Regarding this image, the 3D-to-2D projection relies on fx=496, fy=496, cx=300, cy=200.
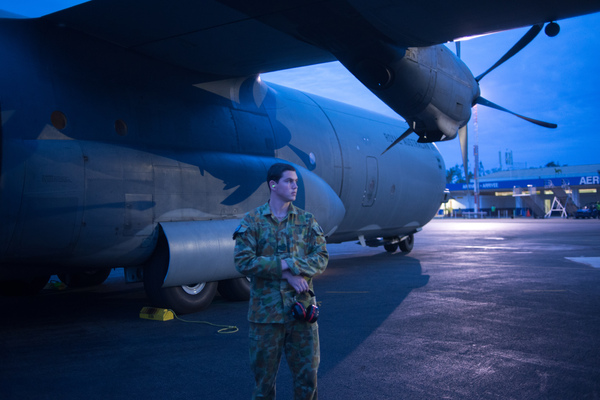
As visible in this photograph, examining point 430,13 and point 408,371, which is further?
point 430,13

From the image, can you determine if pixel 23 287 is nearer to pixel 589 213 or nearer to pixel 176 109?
pixel 176 109

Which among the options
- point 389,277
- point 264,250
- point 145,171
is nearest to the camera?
point 264,250

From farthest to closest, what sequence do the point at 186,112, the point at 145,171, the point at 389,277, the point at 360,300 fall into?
the point at 389,277 → the point at 360,300 → the point at 186,112 → the point at 145,171

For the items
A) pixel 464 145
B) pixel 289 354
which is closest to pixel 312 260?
pixel 289 354

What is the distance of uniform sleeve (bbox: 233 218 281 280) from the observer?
313 centimetres

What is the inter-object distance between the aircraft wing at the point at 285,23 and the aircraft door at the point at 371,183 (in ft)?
15.7

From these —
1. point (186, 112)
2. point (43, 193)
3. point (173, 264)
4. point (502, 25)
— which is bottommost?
point (173, 264)

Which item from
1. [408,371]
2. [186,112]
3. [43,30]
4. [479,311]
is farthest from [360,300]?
[43,30]

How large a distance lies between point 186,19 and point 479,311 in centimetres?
582

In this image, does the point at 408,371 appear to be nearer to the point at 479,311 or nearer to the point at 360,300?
the point at 479,311

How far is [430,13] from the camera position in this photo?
6000 millimetres

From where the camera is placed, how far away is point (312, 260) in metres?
3.28

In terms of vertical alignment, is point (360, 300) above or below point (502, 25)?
below

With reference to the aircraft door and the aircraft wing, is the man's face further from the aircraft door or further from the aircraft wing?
the aircraft door
